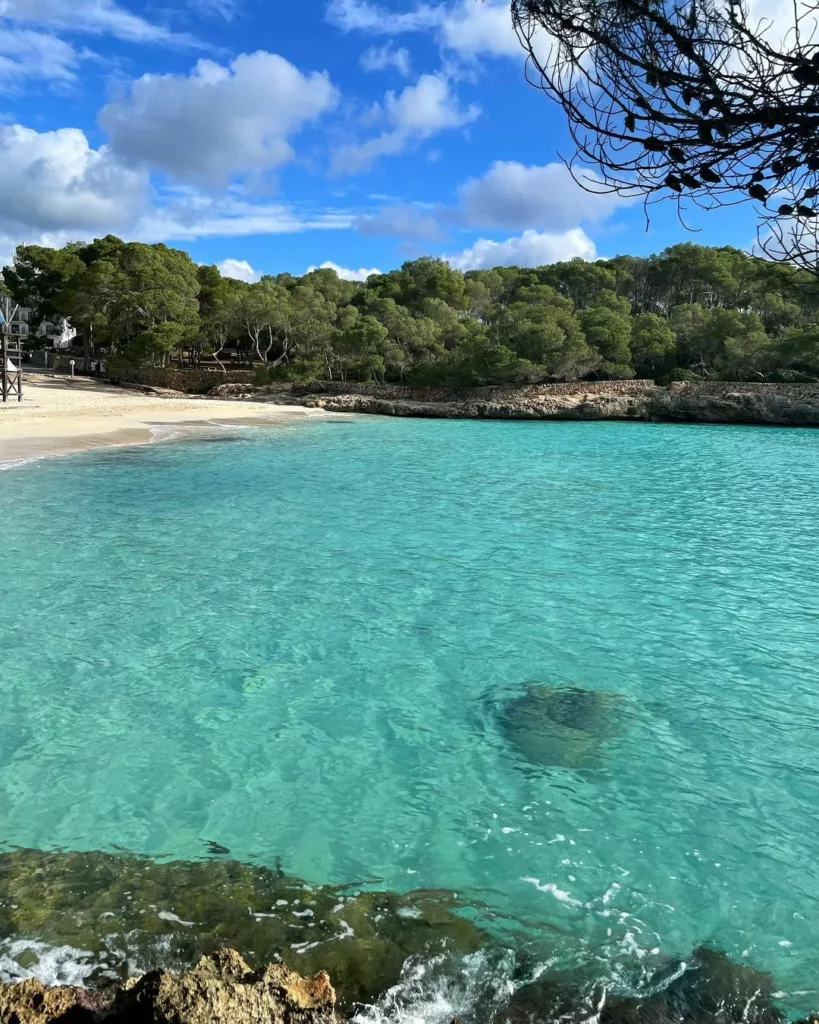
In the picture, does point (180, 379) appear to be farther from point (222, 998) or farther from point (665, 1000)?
point (222, 998)

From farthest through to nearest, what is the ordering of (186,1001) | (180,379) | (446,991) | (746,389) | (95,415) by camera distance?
(180,379) < (746,389) < (95,415) < (446,991) < (186,1001)

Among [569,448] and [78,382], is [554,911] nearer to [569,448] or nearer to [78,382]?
[569,448]

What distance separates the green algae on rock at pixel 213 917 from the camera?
310 cm

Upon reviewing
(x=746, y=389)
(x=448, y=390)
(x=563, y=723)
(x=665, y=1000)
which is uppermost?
(x=746, y=389)

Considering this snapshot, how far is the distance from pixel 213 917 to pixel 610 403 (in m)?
37.1

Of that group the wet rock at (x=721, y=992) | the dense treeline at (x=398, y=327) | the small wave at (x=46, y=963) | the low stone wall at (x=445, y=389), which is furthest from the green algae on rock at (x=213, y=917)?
the dense treeline at (x=398, y=327)

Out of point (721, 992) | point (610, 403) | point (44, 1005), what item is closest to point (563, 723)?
point (721, 992)

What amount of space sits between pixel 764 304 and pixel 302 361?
28.3m

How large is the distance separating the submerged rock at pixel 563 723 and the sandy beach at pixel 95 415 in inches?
622

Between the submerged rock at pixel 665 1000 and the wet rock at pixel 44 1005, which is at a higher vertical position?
the wet rock at pixel 44 1005

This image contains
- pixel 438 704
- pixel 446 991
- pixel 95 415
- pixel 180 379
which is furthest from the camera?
pixel 180 379

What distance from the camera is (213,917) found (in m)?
3.36

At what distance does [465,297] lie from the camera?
5425cm

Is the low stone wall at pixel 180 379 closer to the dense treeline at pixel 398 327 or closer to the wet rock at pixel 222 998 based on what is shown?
the dense treeline at pixel 398 327
